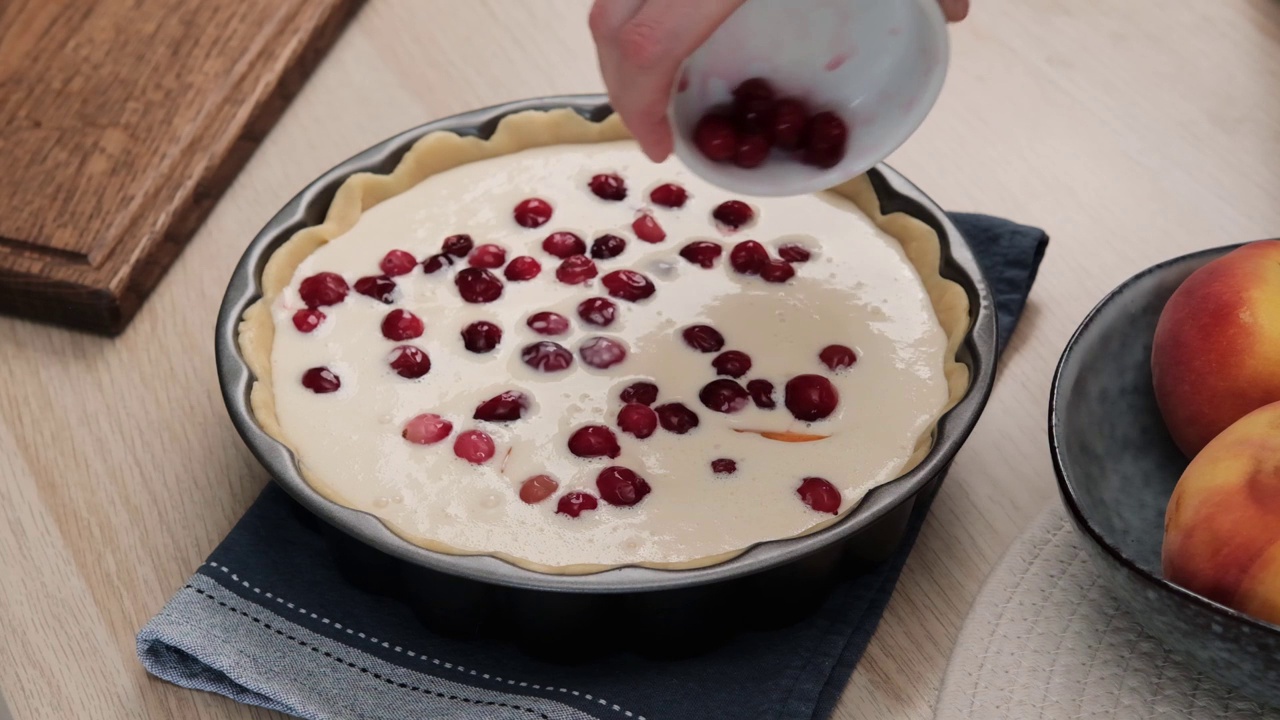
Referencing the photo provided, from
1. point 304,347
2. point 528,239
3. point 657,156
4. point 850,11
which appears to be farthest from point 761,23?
point 304,347

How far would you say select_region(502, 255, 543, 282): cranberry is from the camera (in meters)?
1.26

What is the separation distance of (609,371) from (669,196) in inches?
9.8

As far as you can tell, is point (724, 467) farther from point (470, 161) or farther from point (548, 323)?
point (470, 161)

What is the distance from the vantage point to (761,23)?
1.13 meters

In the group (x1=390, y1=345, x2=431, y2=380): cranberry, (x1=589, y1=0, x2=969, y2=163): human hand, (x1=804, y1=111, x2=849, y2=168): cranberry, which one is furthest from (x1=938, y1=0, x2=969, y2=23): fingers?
(x1=390, y1=345, x2=431, y2=380): cranberry

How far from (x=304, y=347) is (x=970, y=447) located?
2.04 feet

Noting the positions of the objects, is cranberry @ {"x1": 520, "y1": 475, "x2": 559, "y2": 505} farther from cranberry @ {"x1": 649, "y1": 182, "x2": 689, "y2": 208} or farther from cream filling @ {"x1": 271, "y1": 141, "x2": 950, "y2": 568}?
cranberry @ {"x1": 649, "y1": 182, "x2": 689, "y2": 208}

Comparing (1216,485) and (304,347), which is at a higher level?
(1216,485)

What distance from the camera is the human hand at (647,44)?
2.84 ft

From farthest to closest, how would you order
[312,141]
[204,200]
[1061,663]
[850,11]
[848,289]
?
[312,141], [204,200], [848,289], [850,11], [1061,663]

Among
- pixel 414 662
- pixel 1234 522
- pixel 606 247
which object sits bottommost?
pixel 414 662

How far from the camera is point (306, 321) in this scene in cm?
121

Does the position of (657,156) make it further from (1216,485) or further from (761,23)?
(1216,485)

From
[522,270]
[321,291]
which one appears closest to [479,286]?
[522,270]
